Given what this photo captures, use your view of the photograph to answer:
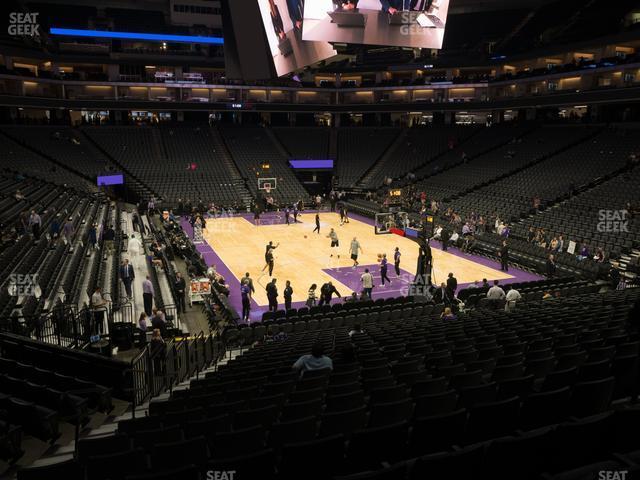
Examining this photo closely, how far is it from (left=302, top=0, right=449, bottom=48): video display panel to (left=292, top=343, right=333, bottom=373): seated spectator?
10.2 m

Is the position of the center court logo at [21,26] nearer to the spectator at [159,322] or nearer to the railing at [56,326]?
the railing at [56,326]

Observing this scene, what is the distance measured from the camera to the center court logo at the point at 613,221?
81.9ft

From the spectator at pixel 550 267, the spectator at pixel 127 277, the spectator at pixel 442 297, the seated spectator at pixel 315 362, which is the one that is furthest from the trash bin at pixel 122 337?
the spectator at pixel 550 267

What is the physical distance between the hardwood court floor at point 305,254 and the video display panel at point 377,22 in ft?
32.2

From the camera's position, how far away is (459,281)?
22.5 meters

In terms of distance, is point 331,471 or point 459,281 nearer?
point 331,471

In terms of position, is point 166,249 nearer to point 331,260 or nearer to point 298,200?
point 331,260

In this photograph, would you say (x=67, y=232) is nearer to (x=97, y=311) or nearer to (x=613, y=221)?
(x=97, y=311)

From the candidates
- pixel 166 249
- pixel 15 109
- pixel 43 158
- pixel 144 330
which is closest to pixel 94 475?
pixel 144 330

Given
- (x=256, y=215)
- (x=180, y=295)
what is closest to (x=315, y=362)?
(x=180, y=295)

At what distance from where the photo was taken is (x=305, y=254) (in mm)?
26922

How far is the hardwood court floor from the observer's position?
896 inches

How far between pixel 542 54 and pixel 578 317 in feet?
126

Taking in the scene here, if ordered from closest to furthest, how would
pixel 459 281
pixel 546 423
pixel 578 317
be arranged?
pixel 546 423, pixel 578 317, pixel 459 281
